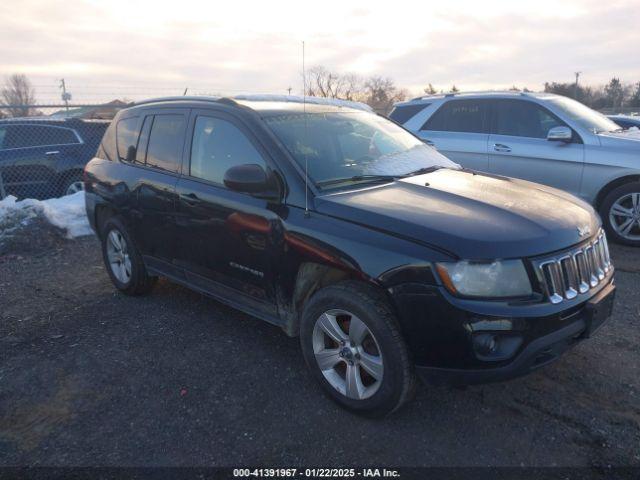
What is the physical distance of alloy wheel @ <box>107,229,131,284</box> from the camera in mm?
4641

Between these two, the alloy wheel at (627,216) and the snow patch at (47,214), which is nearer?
the alloy wheel at (627,216)

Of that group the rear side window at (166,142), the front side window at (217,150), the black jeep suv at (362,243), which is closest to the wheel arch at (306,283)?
the black jeep suv at (362,243)

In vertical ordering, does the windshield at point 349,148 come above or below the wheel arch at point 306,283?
above

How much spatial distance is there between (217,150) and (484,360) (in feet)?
7.69

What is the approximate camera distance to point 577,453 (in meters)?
2.51

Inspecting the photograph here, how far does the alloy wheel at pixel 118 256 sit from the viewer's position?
15.2ft

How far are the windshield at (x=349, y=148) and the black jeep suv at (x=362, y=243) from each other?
0.02m

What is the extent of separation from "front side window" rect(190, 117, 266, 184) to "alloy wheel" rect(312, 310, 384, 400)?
1171 mm

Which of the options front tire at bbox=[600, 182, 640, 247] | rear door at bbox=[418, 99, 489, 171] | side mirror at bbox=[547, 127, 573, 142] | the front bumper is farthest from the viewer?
rear door at bbox=[418, 99, 489, 171]

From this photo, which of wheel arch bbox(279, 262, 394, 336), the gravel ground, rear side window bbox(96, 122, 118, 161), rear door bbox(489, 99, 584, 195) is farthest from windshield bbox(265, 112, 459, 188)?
rear door bbox(489, 99, 584, 195)

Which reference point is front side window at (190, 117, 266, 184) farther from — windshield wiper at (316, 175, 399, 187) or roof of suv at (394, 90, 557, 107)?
roof of suv at (394, 90, 557, 107)

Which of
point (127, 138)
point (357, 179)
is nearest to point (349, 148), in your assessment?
point (357, 179)

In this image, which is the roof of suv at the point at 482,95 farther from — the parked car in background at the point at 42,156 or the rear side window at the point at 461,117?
the parked car in background at the point at 42,156

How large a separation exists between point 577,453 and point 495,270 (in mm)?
1053
